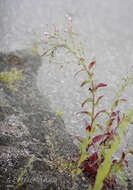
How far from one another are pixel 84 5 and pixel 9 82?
6.36m

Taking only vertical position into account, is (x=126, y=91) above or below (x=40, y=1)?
below

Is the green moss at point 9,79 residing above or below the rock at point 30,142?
above

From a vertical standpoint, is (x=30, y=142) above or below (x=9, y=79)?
below

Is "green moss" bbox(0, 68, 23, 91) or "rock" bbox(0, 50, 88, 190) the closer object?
"rock" bbox(0, 50, 88, 190)

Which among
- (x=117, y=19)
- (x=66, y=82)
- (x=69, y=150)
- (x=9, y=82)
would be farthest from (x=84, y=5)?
(x=69, y=150)

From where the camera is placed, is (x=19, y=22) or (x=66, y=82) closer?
(x=66, y=82)

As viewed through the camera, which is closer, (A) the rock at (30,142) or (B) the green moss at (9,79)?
(A) the rock at (30,142)

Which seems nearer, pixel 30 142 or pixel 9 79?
pixel 30 142

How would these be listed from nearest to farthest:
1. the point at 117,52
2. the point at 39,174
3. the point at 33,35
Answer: the point at 39,174, the point at 33,35, the point at 117,52

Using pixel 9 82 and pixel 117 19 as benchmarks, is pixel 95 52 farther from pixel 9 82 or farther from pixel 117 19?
pixel 9 82

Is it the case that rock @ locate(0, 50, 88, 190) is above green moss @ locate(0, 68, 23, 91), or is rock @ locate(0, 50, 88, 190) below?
below

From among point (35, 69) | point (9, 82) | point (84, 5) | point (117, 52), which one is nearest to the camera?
point (9, 82)

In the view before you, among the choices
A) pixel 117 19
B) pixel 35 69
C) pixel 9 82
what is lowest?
pixel 9 82

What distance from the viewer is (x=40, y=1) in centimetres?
797
